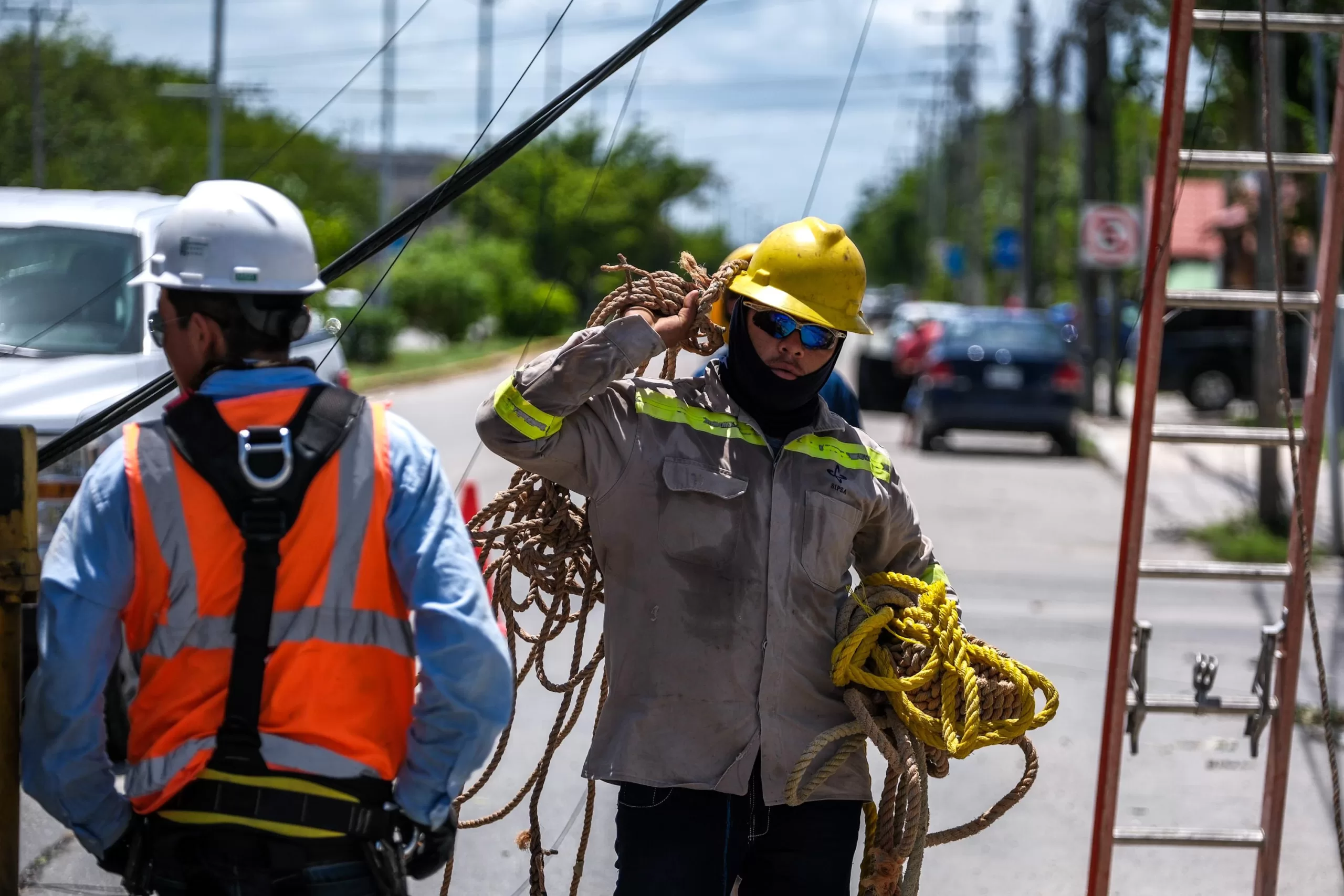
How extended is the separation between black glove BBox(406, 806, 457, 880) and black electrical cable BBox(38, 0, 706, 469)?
4.30 feet

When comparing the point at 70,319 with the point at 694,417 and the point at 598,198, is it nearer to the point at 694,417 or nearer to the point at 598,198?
the point at 694,417

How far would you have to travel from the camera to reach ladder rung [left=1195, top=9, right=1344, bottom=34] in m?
4.16

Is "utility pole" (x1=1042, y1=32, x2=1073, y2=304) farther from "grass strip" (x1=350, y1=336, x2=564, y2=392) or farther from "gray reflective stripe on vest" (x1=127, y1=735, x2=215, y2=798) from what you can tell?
"gray reflective stripe on vest" (x1=127, y1=735, x2=215, y2=798)

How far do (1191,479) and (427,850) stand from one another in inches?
660

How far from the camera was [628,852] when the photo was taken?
3.33 m

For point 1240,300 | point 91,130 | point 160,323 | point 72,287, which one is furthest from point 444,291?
point 160,323

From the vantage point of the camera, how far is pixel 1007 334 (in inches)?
776

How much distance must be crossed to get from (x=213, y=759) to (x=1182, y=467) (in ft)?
59.3

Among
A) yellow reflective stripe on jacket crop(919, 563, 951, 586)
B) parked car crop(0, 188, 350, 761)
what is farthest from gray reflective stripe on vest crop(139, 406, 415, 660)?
parked car crop(0, 188, 350, 761)

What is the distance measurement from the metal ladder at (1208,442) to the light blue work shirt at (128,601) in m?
2.17

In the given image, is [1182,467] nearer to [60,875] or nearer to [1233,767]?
[1233,767]

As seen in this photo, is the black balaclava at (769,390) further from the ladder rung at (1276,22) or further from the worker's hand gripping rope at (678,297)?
the ladder rung at (1276,22)

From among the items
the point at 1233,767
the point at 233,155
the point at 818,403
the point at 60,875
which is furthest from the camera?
the point at 233,155

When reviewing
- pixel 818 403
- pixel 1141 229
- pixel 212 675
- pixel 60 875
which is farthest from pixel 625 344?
pixel 1141 229
